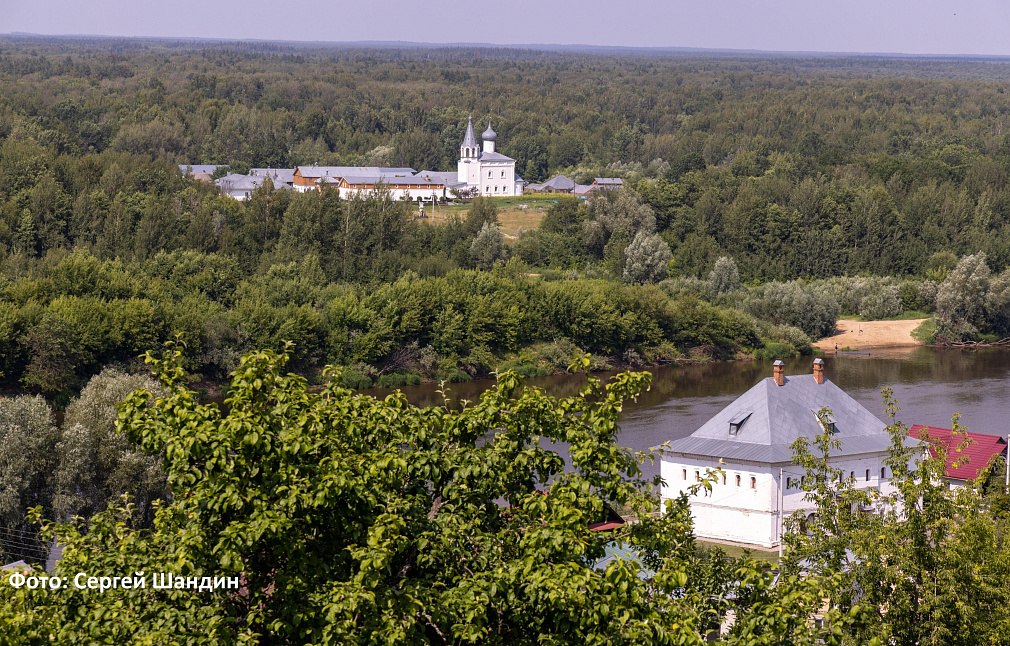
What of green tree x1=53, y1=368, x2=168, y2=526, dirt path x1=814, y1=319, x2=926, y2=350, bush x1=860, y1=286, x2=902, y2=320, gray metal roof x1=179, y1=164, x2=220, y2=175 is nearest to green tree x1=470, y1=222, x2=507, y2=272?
dirt path x1=814, y1=319, x2=926, y2=350

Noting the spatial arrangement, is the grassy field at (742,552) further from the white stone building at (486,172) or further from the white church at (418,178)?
the white stone building at (486,172)

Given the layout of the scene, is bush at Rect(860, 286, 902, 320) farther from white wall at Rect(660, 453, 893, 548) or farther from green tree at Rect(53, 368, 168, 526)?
green tree at Rect(53, 368, 168, 526)

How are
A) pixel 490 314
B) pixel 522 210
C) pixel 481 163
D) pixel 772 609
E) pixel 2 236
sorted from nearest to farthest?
pixel 772 609
pixel 490 314
pixel 2 236
pixel 522 210
pixel 481 163

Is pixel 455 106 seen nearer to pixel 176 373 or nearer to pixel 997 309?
pixel 997 309

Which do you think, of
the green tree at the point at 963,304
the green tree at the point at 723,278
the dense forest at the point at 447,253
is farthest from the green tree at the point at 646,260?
the green tree at the point at 963,304

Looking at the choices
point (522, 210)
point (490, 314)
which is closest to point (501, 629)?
point (490, 314)
